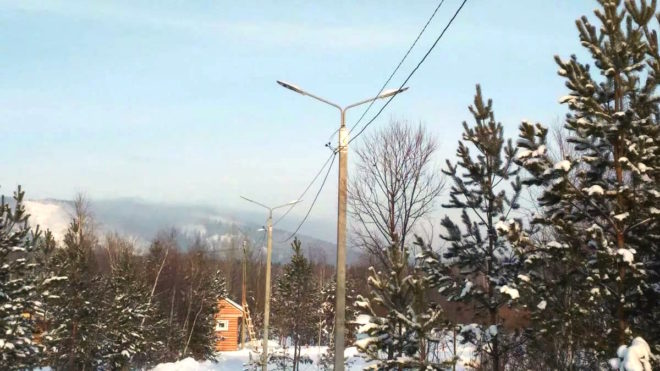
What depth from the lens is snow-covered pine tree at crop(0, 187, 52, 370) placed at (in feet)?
53.3

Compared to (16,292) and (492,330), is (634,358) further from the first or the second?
(16,292)

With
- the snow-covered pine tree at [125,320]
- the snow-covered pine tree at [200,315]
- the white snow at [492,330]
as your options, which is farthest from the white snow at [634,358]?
the snow-covered pine tree at [200,315]

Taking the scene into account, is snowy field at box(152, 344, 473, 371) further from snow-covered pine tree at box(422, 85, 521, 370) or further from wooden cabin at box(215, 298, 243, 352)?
snow-covered pine tree at box(422, 85, 521, 370)

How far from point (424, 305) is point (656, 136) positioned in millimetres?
4724

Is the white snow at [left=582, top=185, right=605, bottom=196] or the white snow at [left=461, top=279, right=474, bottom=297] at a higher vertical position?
the white snow at [left=582, top=185, right=605, bottom=196]

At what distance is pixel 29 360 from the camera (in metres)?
17.3

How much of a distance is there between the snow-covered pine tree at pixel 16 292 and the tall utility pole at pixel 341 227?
33.5ft

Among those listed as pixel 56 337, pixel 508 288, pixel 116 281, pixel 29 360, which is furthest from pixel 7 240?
pixel 116 281

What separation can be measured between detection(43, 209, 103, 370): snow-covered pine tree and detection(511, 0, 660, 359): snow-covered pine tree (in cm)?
2269

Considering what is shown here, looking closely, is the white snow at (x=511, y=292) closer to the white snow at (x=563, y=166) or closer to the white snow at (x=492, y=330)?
the white snow at (x=492, y=330)

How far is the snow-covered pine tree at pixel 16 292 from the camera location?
16.2 m

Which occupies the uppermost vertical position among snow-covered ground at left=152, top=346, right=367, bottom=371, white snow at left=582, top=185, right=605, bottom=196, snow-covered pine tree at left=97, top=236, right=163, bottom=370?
white snow at left=582, top=185, right=605, bottom=196

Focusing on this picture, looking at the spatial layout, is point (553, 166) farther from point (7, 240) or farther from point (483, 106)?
point (7, 240)

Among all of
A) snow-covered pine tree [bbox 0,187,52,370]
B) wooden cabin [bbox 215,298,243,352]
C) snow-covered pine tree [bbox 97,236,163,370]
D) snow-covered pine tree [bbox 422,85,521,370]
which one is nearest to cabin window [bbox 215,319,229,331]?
wooden cabin [bbox 215,298,243,352]
